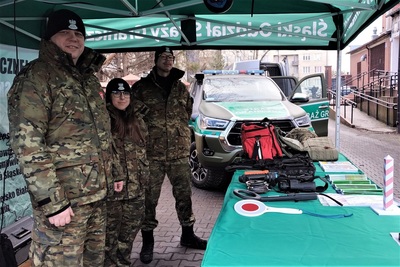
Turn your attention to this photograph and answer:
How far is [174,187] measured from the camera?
3.90 m

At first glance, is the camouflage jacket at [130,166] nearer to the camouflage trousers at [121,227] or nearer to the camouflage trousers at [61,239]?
the camouflage trousers at [121,227]

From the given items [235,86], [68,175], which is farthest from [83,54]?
[235,86]

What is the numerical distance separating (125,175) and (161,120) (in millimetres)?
883

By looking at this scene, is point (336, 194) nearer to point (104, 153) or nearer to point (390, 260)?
point (390, 260)

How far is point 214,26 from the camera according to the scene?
5234mm

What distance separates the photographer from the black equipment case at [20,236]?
2.92 m

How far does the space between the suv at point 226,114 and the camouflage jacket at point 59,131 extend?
115 inches

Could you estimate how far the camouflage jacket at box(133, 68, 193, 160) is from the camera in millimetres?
3729

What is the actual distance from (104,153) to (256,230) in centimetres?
A: 108

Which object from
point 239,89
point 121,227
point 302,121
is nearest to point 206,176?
point 239,89

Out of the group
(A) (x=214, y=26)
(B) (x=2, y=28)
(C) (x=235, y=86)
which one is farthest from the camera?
(C) (x=235, y=86)

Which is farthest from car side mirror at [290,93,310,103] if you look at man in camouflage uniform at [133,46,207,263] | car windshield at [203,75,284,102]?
man in camouflage uniform at [133,46,207,263]

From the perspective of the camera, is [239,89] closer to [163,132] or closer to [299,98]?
[299,98]

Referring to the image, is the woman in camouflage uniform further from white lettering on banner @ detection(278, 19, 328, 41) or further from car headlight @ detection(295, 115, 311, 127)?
car headlight @ detection(295, 115, 311, 127)
